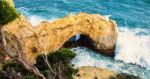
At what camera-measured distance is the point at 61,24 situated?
2994 cm

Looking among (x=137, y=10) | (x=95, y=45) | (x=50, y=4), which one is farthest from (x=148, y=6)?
(x=95, y=45)

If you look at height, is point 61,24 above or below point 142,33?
above

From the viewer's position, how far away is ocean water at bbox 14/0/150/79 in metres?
30.3

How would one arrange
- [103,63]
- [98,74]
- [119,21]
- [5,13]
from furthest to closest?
1. [119,21]
2. [103,63]
3. [98,74]
4. [5,13]

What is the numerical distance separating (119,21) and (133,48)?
585 cm

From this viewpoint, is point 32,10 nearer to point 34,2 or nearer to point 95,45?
point 34,2

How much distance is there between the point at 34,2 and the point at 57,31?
1254 centimetres

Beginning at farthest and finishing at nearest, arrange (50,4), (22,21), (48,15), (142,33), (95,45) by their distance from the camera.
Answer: (50,4) < (48,15) < (142,33) < (95,45) < (22,21)

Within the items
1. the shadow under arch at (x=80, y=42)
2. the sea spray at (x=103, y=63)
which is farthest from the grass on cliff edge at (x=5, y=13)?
the shadow under arch at (x=80, y=42)

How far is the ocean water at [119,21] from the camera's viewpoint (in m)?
30.3

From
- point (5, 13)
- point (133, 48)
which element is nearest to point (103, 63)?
point (133, 48)

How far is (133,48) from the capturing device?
33.3 meters

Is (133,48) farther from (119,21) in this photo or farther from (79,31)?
(119,21)

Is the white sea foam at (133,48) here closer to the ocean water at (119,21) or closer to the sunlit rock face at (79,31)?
the ocean water at (119,21)
